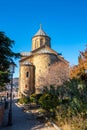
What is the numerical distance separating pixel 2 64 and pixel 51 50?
50770mm

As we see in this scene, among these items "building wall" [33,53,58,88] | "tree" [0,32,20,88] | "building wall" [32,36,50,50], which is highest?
"building wall" [32,36,50,50]

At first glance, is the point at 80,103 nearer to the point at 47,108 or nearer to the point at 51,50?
the point at 47,108

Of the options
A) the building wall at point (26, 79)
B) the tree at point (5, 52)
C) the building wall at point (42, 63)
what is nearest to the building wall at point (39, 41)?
the building wall at point (42, 63)

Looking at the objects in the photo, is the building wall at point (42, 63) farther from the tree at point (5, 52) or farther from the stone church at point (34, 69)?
the tree at point (5, 52)

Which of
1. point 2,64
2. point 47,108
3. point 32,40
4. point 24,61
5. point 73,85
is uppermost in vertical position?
point 32,40

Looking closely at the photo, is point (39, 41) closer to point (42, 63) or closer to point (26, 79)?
point (42, 63)

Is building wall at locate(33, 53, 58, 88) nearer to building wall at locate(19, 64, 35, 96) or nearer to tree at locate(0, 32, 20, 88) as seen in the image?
building wall at locate(19, 64, 35, 96)

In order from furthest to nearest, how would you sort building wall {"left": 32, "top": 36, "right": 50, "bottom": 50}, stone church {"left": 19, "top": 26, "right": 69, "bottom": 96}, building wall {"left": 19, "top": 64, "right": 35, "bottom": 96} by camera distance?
building wall {"left": 32, "top": 36, "right": 50, "bottom": 50}, building wall {"left": 19, "top": 64, "right": 35, "bottom": 96}, stone church {"left": 19, "top": 26, "right": 69, "bottom": 96}

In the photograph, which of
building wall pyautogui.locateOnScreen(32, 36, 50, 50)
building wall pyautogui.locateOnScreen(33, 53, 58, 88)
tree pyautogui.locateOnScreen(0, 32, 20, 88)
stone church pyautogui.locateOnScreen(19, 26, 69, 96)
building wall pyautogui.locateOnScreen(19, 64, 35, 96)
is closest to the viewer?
tree pyautogui.locateOnScreen(0, 32, 20, 88)

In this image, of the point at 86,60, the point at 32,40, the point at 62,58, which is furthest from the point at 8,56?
the point at 32,40

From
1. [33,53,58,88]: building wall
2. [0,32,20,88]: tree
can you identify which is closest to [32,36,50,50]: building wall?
[33,53,58,88]: building wall

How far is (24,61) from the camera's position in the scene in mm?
66812

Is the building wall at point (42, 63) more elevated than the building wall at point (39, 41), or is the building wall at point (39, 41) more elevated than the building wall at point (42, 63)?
the building wall at point (39, 41)

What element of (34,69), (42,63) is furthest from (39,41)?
(34,69)
